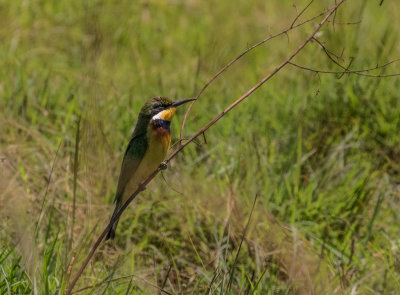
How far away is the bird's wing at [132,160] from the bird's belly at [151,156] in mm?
14

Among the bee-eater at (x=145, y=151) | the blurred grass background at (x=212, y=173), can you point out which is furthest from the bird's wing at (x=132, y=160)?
the blurred grass background at (x=212, y=173)

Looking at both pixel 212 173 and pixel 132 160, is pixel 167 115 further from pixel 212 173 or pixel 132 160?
pixel 212 173

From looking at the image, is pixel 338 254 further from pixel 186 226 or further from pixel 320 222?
pixel 186 226

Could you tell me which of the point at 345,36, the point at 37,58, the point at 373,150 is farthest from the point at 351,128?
the point at 37,58

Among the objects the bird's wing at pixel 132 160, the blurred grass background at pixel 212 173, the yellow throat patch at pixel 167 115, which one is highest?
the yellow throat patch at pixel 167 115

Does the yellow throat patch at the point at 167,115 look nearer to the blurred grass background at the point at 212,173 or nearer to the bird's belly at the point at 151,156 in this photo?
the bird's belly at the point at 151,156

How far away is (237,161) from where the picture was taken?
12.3 ft

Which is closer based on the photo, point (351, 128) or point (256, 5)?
point (351, 128)

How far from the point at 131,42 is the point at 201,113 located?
126cm

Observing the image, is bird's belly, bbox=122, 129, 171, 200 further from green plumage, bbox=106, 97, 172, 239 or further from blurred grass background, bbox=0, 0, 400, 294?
blurred grass background, bbox=0, 0, 400, 294

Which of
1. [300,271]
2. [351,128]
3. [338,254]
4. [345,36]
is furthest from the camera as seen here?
[345,36]

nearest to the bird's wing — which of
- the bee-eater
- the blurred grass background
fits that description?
the bee-eater

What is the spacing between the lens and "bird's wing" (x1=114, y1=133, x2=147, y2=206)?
2.73m

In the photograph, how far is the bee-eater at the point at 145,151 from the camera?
2.74 metres
